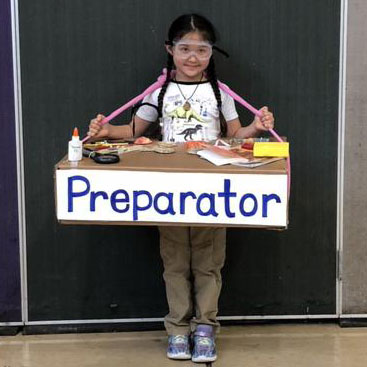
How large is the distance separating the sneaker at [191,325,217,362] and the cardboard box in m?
0.72

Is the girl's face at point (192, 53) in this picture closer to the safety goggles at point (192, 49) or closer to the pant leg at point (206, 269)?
the safety goggles at point (192, 49)

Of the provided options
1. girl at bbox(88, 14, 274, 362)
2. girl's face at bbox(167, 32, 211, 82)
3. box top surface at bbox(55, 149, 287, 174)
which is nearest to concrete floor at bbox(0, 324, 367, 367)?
girl at bbox(88, 14, 274, 362)

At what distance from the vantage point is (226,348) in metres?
3.71

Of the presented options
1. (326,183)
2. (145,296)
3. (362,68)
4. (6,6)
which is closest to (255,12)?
(362,68)

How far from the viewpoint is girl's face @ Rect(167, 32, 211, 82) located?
134 inches

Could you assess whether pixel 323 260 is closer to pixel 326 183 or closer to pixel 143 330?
pixel 326 183

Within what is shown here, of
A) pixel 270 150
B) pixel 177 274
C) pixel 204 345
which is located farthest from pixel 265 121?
pixel 204 345

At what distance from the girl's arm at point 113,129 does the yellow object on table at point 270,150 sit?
0.65 meters

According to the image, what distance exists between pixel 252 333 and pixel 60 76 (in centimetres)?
151

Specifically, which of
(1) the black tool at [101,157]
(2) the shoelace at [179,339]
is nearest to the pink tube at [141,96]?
(1) the black tool at [101,157]

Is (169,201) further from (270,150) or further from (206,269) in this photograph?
(206,269)

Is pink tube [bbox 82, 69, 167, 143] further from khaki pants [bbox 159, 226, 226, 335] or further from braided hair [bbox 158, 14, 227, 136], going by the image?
khaki pants [bbox 159, 226, 226, 335]

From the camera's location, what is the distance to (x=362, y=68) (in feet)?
12.4

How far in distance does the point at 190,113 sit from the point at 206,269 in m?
0.68
